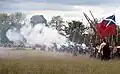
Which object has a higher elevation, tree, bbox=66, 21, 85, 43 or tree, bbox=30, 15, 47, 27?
tree, bbox=30, 15, 47, 27

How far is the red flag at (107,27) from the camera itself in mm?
25066

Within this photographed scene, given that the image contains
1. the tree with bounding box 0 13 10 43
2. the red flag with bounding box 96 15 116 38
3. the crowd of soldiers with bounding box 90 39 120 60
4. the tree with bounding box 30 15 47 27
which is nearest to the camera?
the crowd of soldiers with bounding box 90 39 120 60

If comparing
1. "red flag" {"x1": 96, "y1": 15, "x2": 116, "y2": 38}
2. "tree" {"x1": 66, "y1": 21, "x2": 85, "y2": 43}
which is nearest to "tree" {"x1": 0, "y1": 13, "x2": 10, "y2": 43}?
"red flag" {"x1": 96, "y1": 15, "x2": 116, "y2": 38}

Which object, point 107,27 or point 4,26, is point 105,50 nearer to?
point 107,27

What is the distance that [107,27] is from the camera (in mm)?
26062

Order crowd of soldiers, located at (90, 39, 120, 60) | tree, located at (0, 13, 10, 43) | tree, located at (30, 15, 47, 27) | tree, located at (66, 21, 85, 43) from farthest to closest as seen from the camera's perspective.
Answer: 1. tree, located at (66, 21, 85, 43)
2. tree, located at (30, 15, 47, 27)
3. tree, located at (0, 13, 10, 43)
4. crowd of soldiers, located at (90, 39, 120, 60)

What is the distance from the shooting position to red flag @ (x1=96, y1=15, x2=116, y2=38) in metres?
25.1

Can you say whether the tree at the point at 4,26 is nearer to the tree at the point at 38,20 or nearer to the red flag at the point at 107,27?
the tree at the point at 38,20

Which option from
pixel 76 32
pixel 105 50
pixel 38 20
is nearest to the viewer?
pixel 105 50

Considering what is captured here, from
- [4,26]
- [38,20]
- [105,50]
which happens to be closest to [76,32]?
[38,20]

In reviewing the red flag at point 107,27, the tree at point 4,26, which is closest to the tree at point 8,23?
the tree at point 4,26

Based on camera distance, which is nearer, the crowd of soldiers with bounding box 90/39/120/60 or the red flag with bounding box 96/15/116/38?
the crowd of soldiers with bounding box 90/39/120/60

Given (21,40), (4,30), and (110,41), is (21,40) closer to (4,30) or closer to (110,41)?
(4,30)

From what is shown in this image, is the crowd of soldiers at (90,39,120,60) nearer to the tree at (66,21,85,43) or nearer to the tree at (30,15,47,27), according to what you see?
the tree at (30,15,47,27)
